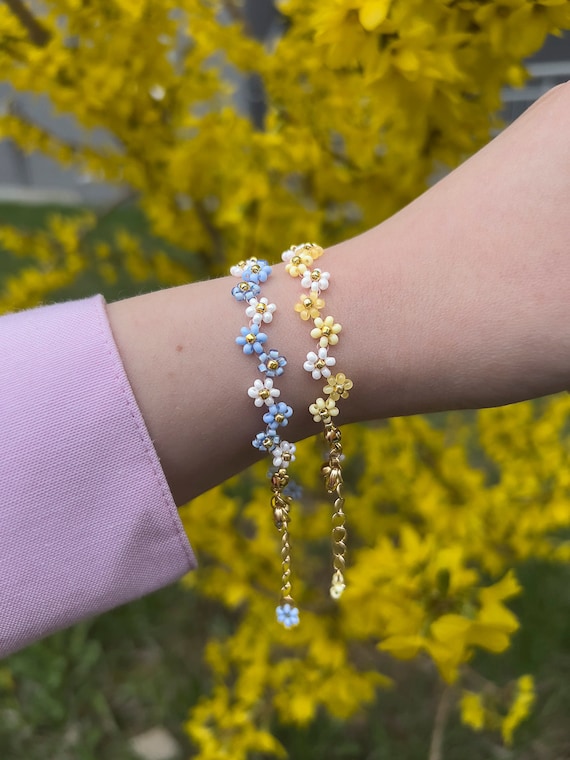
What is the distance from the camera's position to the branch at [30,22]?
3.28 ft

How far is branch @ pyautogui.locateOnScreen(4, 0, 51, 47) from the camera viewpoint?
100 cm

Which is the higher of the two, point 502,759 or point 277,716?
point 277,716

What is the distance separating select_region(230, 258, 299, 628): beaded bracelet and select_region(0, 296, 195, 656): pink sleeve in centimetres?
11

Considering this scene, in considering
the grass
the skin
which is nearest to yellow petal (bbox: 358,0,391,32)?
the skin

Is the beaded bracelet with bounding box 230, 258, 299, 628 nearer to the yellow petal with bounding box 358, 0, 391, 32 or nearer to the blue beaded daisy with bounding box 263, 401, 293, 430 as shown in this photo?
the blue beaded daisy with bounding box 263, 401, 293, 430

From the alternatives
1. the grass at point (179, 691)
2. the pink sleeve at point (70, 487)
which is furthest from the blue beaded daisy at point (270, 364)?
the grass at point (179, 691)

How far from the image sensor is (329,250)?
2.27ft

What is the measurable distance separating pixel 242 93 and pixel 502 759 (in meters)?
2.73

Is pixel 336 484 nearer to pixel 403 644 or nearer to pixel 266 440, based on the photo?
pixel 266 440

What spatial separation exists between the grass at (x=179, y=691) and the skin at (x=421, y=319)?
97 cm

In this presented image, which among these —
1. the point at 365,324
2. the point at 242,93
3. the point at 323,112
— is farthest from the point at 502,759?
the point at 242,93

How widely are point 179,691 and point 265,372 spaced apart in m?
1.11

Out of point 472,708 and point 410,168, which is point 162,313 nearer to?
point 410,168

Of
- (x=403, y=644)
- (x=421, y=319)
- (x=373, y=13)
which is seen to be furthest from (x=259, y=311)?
(x=403, y=644)
